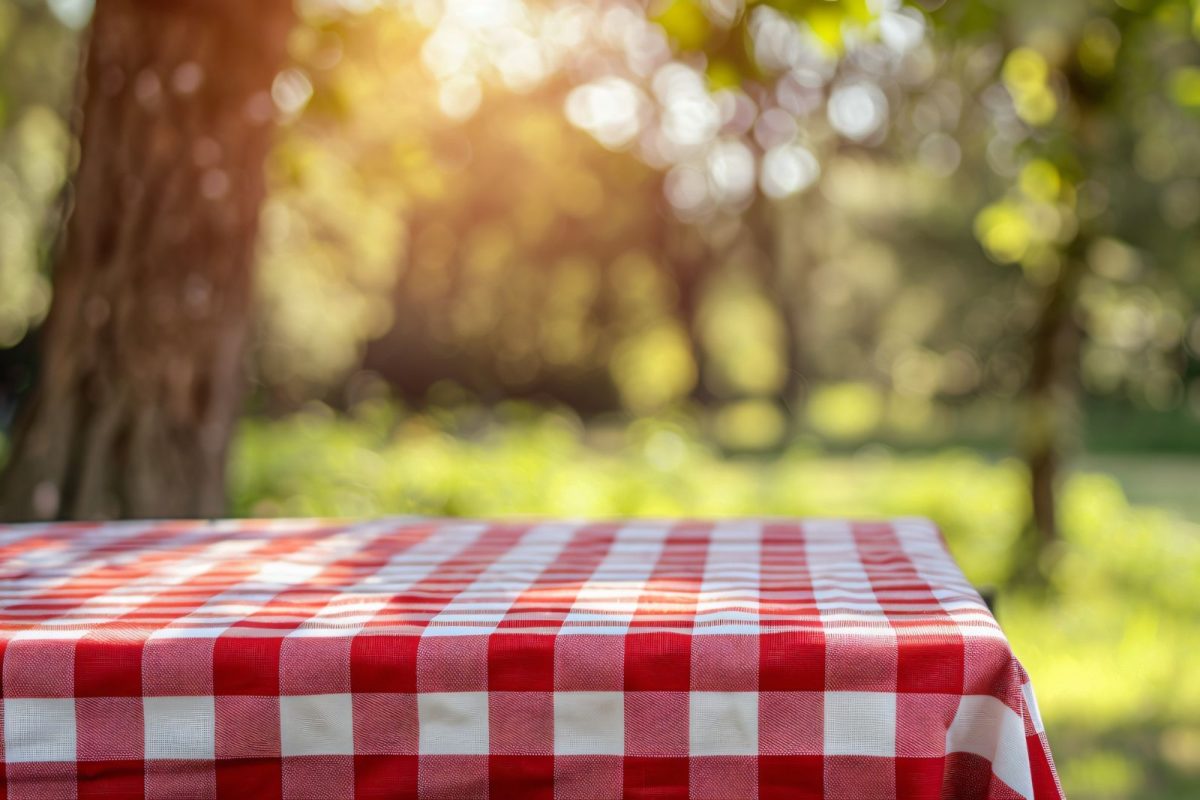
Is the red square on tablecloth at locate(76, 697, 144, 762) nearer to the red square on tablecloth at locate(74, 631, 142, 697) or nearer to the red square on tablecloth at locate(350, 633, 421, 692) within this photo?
the red square on tablecloth at locate(74, 631, 142, 697)

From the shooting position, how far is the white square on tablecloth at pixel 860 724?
1.51m

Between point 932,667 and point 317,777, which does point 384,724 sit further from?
point 932,667

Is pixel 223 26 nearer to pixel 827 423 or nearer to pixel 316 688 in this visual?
pixel 316 688

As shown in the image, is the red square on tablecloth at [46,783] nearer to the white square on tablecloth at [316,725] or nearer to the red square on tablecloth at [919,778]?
the white square on tablecloth at [316,725]

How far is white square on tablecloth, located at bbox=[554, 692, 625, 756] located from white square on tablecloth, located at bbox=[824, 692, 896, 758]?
267 mm

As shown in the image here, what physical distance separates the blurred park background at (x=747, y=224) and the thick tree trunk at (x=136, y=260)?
0.01 metres

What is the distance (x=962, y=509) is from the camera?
310 inches

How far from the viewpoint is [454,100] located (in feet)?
25.7

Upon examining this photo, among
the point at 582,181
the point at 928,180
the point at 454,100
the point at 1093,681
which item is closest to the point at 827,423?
the point at 928,180

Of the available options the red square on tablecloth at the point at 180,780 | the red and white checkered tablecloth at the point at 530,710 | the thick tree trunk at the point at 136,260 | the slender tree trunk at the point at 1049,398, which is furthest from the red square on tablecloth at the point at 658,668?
the slender tree trunk at the point at 1049,398

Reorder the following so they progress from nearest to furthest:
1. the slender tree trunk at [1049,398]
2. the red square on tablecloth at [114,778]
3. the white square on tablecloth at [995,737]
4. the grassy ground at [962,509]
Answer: the white square on tablecloth at [995,737], the red square on tablecloth at [114,778], the grassy ground at [962,509], the slender tree trunk at [1049,398]

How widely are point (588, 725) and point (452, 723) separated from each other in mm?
176

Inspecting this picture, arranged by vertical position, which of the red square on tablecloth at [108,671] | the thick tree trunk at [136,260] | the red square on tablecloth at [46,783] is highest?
the thick tree trunk at [136,260]

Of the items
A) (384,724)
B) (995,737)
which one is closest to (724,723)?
(995,737)
